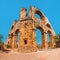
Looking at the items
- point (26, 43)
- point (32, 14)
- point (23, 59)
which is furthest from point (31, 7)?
point (23, 59)

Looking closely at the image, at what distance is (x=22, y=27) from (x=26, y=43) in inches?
116

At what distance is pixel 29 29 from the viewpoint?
3419 cm

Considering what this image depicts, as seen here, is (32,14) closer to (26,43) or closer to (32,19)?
(32,19)

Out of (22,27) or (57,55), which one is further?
(22,27)

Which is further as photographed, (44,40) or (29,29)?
(44,40)

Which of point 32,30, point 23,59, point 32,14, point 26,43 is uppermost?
point 32,14

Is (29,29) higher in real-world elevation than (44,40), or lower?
higher

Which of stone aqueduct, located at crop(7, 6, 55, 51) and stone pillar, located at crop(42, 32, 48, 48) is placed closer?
stone aqueduct, located at crop(7, 6, 55, 51)

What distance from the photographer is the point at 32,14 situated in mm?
36062

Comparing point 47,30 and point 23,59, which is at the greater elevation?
point 47,30

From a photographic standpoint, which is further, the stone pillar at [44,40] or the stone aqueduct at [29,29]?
the stone pillar at [44,40]

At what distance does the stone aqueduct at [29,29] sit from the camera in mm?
33906

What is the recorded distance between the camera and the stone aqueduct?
3391 cm

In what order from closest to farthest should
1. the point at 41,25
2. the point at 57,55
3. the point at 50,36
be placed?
the point at 57,55
the point at 41,25
the point at 50,36
